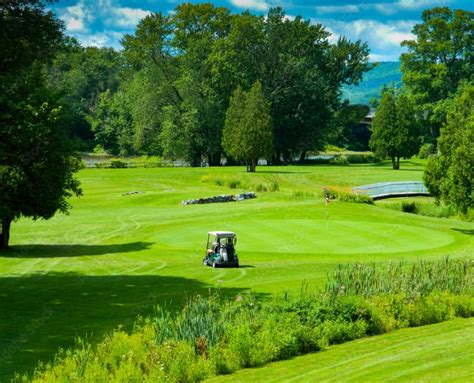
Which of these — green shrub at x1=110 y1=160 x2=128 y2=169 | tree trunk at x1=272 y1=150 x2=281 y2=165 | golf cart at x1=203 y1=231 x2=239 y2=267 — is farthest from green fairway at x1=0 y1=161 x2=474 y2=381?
tree trunk at x1=272 y1=150 x2=281 y2=165

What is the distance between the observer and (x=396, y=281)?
20250 millimetres

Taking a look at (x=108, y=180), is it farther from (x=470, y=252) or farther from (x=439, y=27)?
(x=439, y=27)

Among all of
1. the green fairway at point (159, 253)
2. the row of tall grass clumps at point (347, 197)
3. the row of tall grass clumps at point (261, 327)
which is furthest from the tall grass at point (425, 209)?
the row of tall grass clumps at point (261, 327)

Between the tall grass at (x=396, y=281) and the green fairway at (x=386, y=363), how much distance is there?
261cm

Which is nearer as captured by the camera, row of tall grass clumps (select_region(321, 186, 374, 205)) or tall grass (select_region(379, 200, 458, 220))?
row of tall grass clumps (select_region(321, 186, 374, 205))

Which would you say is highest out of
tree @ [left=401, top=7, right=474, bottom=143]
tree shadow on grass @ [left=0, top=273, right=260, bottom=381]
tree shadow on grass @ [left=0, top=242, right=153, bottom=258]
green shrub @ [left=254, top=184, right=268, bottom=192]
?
tree @ [left=401, top=7, right=474, bottom=143]

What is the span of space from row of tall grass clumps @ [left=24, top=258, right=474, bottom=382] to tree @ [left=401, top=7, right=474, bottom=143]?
96235 millimetres

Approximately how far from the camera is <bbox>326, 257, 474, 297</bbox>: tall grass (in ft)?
64.8

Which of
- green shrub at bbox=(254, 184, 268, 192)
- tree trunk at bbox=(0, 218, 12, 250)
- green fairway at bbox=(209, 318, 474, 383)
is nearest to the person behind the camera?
green fairway at bbox=(209, 318, 474, 383)

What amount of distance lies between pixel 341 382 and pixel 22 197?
23.6m

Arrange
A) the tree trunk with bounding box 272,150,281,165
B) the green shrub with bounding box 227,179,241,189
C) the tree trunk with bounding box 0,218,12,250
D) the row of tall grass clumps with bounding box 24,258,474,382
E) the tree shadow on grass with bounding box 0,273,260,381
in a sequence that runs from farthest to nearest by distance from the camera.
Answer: the tree trunk with bounding box 272,150,281,165 → the green shrub with bounding box 227,179,241,189 → the tree trunk with bounding box 0,218,12,250 → the tree shadow on grass with bounding box 0,273,260,381 → the row of tall grass clumps with bounding box 24,258,474,382

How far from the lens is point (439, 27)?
4488 inches

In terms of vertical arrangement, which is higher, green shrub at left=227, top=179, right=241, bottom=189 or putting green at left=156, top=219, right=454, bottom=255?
green shrub at left=227, top=179, right=241, bottom=189

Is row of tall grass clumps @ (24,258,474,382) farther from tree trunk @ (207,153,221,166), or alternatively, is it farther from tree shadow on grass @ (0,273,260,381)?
tree trunk @ (207,153,221,166)
